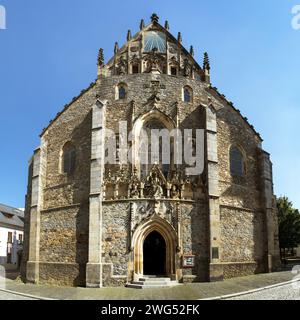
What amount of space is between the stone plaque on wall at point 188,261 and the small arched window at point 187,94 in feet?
30.8

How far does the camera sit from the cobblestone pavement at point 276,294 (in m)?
11.4

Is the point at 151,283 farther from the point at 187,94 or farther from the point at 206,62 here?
the point at 206,62

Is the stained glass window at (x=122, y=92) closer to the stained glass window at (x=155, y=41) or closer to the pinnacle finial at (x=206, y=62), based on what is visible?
the stained glass window at (x=155, y=41)

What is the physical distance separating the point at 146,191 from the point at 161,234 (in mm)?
2424

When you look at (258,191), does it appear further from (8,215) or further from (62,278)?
(8,215)

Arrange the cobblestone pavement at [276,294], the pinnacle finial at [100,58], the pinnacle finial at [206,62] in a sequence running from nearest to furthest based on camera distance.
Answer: the cobblestone pavement at [276,294]
the pinnacle finial at [100,58]
the pinnacle finial at [206,62]

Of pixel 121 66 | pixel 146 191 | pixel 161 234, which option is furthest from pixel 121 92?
pixel 161 234

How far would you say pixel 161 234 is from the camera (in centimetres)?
1655

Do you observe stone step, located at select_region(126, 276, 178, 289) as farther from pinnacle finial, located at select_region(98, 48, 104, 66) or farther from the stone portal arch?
pinnacle finial, located at select_region(98, 48, 104, 66)

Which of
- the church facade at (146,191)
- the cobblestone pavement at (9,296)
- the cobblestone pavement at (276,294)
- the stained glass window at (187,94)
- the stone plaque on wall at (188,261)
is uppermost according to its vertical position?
the stained glass window at (187,94)

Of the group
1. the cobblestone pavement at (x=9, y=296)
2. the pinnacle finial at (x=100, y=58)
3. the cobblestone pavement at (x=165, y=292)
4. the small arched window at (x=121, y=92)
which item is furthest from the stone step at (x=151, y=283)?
the pinnacle finial at (x=100, y=58)

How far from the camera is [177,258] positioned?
16.0m

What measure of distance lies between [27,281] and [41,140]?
8858 mm
